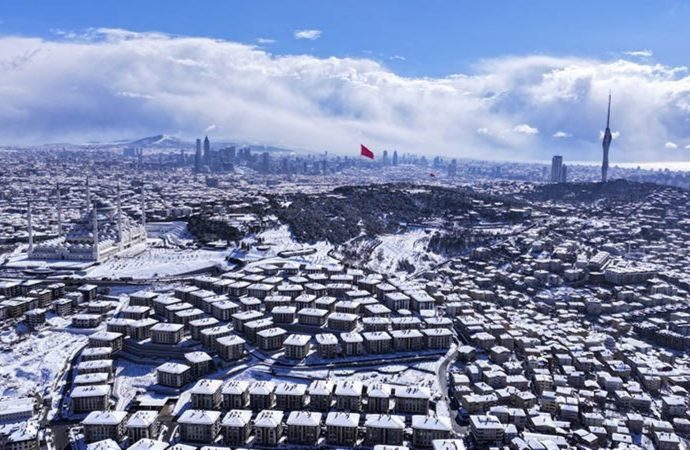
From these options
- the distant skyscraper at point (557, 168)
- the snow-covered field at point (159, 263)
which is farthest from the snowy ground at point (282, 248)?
the distant skyscraper at point (557, 168)

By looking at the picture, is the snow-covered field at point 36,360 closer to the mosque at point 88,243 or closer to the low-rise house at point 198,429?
the low-rise house at point 198,429

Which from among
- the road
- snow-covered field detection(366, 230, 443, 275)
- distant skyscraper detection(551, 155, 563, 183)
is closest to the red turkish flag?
snow-covered field detection(366, 230, 443, 275)

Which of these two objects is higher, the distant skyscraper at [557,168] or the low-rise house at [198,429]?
the distant skyscraper at [557,168]

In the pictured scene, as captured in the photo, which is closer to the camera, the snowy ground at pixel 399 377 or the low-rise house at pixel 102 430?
the low-rise house at pixel 102 430

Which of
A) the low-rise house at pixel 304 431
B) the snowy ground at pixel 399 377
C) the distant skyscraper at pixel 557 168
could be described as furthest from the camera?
the distant skyscraper at pixel 557 168

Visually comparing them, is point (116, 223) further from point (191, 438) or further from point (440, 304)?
point (191, 438)

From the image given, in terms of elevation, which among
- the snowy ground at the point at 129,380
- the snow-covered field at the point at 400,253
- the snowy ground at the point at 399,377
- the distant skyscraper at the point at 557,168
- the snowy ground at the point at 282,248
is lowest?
the snowy ground at the point at 129,380

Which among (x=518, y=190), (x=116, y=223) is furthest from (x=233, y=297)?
(x=518, y=190)

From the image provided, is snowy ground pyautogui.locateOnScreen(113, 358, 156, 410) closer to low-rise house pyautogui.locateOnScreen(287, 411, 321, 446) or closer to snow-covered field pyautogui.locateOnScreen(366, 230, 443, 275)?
low-rise house pyautogui.locateOnScreen(287, 411, 321, 446)
